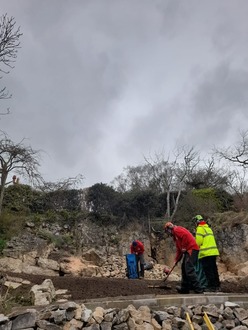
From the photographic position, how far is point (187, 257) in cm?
772

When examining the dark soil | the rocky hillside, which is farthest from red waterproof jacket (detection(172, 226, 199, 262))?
the rocky hillside

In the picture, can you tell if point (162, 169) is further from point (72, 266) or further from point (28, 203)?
point (72, 266)

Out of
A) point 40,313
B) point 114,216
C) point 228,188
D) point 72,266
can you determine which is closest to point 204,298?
point 40,313

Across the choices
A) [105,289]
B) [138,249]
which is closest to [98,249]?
[138,249]

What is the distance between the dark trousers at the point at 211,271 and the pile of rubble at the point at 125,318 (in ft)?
5.64

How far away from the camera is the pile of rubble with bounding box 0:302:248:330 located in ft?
17.0

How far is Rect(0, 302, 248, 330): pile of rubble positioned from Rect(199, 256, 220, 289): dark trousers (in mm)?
1718

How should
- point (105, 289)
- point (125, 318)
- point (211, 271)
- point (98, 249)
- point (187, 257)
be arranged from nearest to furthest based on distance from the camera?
point (125, 318), point (105, 289), point (187, 257), point (211, 271), point (98, 249)

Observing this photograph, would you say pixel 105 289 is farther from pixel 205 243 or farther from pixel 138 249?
pixel 138 249

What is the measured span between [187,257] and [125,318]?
2.52 meters

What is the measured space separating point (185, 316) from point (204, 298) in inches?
22.1

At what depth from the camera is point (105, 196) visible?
22141 millimetres

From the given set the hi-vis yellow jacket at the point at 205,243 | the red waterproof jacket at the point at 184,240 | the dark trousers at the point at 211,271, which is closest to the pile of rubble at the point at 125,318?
the red waterproof jacket at the point at 184,240

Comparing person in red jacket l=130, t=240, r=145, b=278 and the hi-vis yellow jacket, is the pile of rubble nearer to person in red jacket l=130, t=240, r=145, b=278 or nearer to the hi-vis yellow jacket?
the hi-vis yellow jacket
